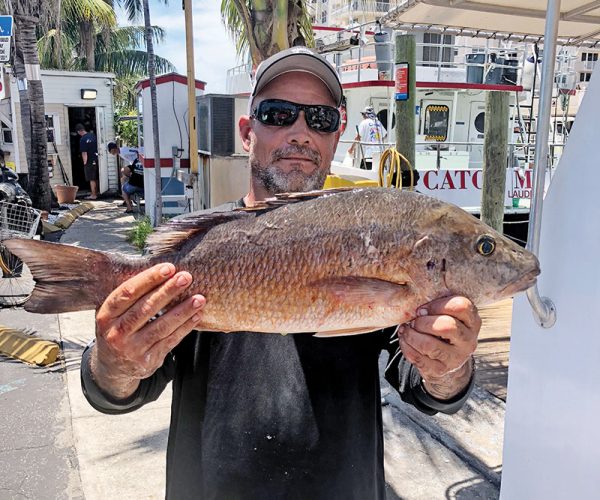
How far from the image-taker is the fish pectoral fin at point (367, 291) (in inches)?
64.5

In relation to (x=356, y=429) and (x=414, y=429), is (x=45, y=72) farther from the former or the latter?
(x=356, y=429)

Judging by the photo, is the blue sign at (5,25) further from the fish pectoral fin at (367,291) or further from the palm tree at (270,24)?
the fish pectoral fin at (367,291)

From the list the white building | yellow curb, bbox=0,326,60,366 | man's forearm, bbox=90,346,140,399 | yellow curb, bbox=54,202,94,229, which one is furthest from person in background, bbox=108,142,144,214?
man's forearm, bbox=90,346,140,399

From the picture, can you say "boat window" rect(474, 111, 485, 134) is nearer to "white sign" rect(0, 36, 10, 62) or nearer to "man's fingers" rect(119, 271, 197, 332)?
"white sign" rect(0, 36, 10, 62)

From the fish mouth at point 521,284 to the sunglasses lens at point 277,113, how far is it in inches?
41.1

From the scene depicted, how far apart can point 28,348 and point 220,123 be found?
6535 mm

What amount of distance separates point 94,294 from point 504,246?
1247 mm

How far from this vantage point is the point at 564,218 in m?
2.27

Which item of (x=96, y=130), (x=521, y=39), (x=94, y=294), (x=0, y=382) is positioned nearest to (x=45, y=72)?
(x=96, y=130)

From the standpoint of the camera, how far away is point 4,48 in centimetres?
1030

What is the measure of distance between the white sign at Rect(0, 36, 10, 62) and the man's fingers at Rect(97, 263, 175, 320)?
10315mm

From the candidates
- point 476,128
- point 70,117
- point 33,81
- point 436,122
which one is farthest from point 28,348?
point 70,117

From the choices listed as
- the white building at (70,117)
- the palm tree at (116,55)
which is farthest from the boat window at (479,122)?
the palm tree at (116,55)

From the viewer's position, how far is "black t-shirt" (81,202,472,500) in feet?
6.27
